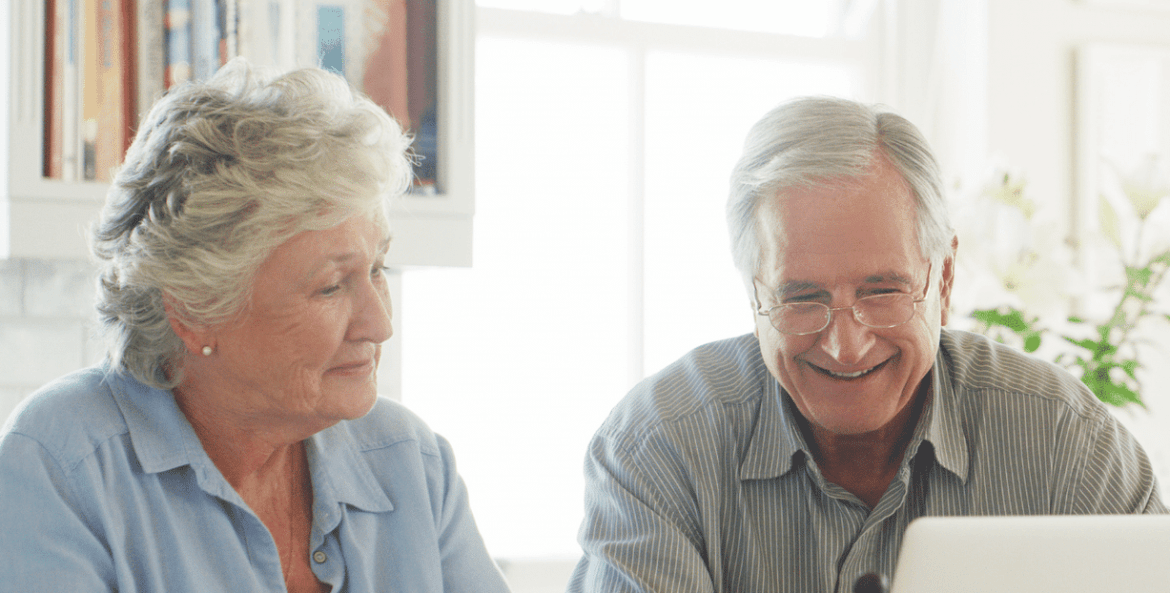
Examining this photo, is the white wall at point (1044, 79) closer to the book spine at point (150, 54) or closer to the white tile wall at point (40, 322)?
the book spine at point (150, 54)

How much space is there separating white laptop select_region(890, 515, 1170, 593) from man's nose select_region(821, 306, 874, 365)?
48 cm

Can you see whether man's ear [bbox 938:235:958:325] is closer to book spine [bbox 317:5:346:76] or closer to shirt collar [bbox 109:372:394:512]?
shirt collar [bbox 109:372:394:512]

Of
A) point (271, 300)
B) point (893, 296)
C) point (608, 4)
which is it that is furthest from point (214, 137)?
point (608, 4)

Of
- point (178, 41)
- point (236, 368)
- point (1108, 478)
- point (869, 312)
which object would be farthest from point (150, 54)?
point (1108, 478)

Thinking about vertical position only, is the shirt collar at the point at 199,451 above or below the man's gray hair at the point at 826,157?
below

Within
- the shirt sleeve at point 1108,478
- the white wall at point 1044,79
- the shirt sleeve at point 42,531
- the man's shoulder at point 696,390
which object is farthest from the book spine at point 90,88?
the white wall at point 1044,79

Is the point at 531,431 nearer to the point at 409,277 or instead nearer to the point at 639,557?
the point at 409,277

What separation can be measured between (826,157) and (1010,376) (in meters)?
0.43

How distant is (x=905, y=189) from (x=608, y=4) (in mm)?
1591

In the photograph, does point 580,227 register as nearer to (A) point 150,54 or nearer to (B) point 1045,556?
(A) point 150,54

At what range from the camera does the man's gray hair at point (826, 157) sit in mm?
1248

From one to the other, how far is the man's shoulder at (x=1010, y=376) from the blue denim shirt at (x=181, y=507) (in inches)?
27.9

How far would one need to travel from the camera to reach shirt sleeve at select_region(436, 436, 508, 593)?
1.31 metres

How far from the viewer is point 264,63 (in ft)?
5.22
